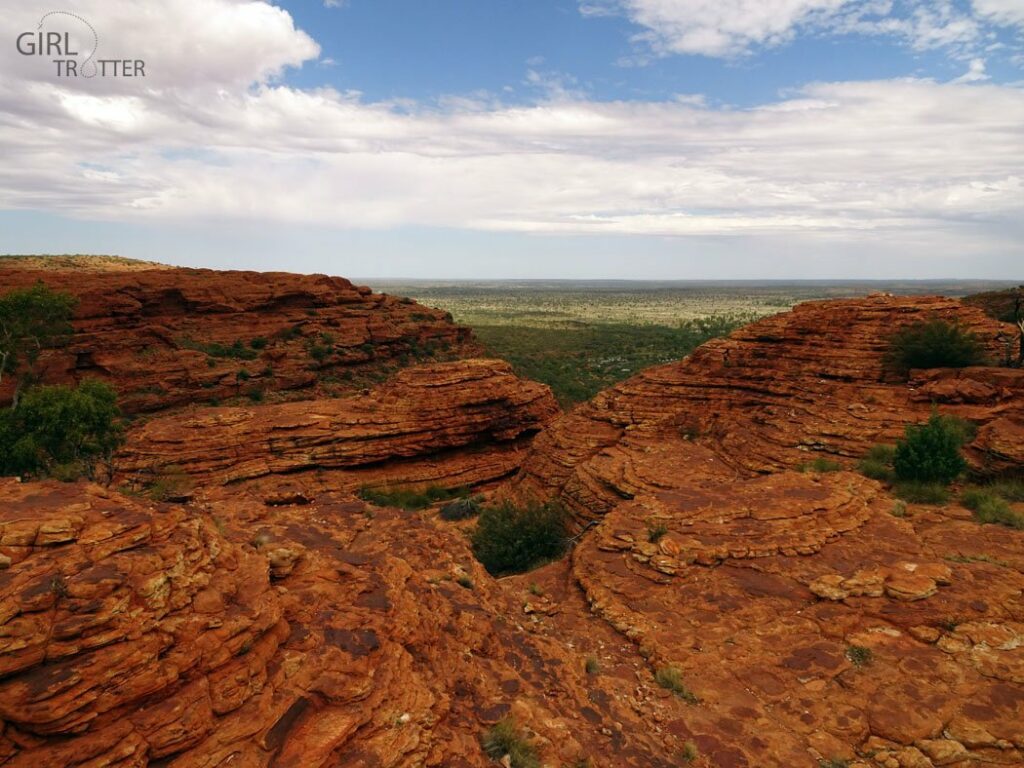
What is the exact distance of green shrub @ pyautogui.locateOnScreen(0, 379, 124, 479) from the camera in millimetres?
18656

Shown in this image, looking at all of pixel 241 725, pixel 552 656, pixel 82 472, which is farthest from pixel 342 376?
pixel 241 725

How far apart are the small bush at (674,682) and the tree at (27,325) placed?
93.8 feet

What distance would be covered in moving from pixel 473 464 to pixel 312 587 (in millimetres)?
23033

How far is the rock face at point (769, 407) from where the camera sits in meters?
15.8

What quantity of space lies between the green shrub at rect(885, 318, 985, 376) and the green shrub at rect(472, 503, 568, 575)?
11946mm

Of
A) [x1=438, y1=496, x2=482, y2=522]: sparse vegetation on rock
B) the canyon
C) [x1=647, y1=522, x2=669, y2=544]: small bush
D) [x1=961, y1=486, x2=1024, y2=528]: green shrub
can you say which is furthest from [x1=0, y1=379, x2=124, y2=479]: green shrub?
[x1=961, y1=486, x2=1024, y2=528]: green shrub

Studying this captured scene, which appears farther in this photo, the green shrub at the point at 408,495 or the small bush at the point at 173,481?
the green shrub at the point at 408,495

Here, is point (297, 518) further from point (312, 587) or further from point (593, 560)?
point (593, 560)

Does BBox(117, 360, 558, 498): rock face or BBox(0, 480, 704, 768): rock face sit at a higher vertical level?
BBox(0, 480, 704, 768): rock face

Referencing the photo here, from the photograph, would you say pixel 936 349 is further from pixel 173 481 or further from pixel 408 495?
pixel 173 481

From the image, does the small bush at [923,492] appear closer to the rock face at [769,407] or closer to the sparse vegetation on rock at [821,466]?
the sparse vegetation on rock at [821,466]

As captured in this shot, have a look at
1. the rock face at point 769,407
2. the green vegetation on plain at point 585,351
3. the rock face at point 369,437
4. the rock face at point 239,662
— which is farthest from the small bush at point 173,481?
the green vegetation on plain at point 585,351

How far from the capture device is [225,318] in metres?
39.7

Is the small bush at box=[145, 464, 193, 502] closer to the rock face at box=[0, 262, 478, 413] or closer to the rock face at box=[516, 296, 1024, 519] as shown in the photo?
the rock face at box=[0, 262, 478, 413]
